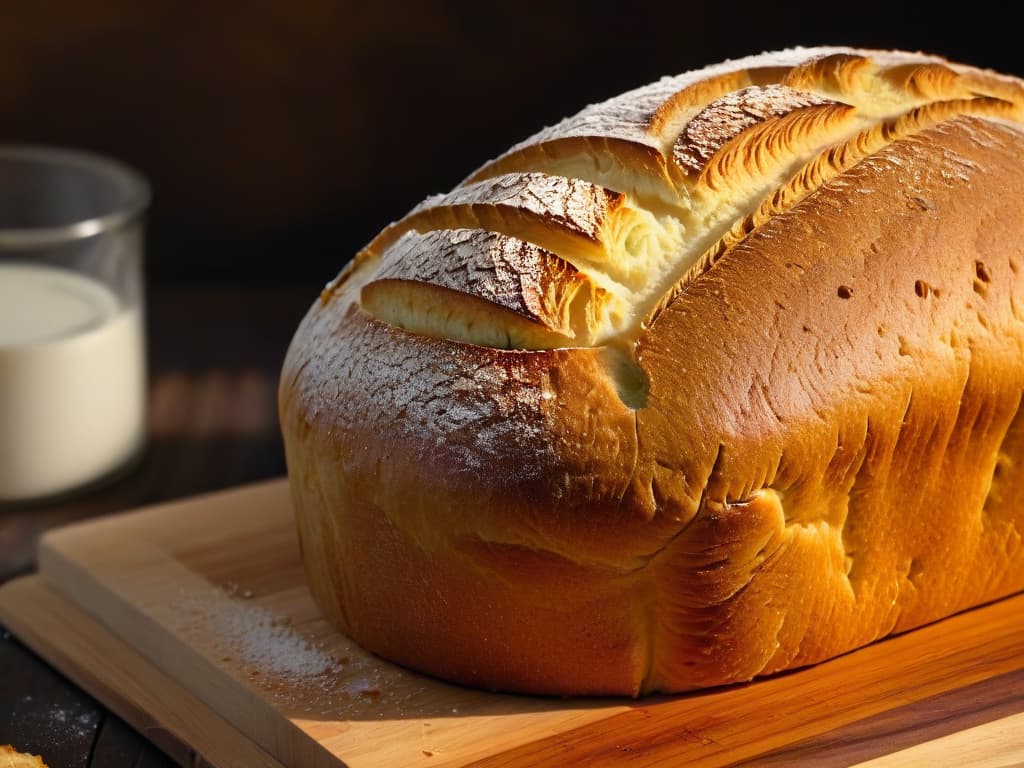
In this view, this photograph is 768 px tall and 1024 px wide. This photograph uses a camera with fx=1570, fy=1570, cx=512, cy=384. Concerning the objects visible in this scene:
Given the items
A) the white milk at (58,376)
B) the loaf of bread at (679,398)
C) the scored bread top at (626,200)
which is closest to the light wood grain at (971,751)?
the loaf of bread at (679,398)

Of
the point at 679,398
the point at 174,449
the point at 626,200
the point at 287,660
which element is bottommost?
the point at 174,449

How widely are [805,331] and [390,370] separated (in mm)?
374

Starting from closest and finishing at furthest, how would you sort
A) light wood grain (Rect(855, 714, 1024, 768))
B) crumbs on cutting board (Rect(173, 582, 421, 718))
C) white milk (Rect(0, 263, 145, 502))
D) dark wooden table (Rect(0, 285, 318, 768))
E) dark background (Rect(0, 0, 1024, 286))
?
light wood grain (Rect(855, 714, 1024, 768)) → crumbs on cutting board (Rect(173, 582, 421, 718)) → dark wooden table (Rect(0, 285, 318, 768)) → white milk (Rect(0, 263, 145, 502)) → dark background (Rect(0, 0, 1024, 286))

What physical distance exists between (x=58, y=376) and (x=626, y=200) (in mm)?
942

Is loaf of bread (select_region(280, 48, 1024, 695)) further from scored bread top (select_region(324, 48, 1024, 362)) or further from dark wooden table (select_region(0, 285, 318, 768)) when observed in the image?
dark wooden table (select_region(0, 285, 318, 768))

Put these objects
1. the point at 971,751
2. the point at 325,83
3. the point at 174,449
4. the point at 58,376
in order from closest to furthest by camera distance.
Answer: the point at 971,751 < the point at 58,376 < the point at 174,449 < the point at 325,83

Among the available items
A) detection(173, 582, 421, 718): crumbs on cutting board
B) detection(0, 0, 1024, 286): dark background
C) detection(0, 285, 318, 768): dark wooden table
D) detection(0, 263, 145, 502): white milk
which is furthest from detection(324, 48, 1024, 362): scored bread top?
detection(0, 0, 1024, 286): dark background

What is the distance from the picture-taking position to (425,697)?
1.43 meters

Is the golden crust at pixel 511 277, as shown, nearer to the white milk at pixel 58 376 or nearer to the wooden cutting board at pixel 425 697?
the wooden cutting board at pixel 425 697

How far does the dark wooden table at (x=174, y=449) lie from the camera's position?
153cm

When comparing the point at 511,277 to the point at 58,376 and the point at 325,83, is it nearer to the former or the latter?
the point at 58,376

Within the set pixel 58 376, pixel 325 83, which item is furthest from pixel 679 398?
pixel 325 83

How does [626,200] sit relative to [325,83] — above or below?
above

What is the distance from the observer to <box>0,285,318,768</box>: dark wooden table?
1.53 meters
